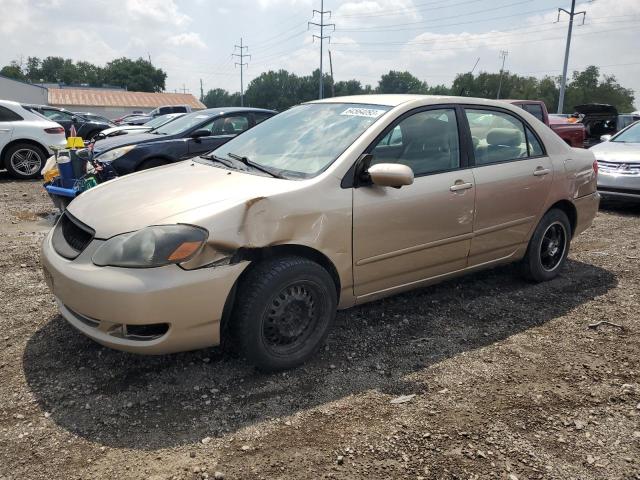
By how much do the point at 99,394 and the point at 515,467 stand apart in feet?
7.13

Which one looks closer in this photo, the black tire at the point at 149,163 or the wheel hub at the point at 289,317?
the wheel hub at the point at 289,317

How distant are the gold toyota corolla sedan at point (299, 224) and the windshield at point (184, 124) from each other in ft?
13.8

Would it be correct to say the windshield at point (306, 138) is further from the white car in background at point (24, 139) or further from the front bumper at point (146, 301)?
the white car in background at point (24, 139)

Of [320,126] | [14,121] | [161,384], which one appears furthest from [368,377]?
[14,121]

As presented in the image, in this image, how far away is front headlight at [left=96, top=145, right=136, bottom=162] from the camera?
7039mm

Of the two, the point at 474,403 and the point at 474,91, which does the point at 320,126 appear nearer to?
the point at 474,403

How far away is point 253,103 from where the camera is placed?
355 ft

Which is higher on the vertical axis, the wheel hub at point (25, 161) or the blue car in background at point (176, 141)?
the blue car in background at point (176, 141)

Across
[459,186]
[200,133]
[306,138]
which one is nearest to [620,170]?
[459,186]

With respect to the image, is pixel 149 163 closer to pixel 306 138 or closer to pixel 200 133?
pixel 200 133

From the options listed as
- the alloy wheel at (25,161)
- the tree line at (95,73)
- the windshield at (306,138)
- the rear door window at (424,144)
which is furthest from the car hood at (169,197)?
the tree line at (95,73)

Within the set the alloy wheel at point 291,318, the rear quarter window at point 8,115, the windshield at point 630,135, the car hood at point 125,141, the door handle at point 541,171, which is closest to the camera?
the alloy wheel at point 291,318

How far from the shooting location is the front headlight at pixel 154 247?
256 cm

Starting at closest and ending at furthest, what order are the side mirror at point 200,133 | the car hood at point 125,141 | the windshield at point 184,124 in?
the car hood at point 125,141 → the side mirror at point 200,133 → the windshield at point 184,124
